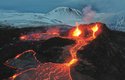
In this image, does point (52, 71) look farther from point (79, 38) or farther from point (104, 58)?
point (79, 38)

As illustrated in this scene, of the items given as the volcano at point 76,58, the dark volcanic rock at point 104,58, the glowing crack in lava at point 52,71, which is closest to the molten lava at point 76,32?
the volcano at point 76,58

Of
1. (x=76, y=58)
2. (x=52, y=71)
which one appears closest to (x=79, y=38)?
(x=76, y=58)

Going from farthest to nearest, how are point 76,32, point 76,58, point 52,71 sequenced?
point 76,32 < point 76,58 < point 52,71

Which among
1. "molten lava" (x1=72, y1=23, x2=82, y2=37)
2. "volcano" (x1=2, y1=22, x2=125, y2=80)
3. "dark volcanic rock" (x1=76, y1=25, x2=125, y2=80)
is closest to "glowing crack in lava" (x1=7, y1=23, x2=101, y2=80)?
"volcano" (x1=2, y1=22, x2=125, y2=80)

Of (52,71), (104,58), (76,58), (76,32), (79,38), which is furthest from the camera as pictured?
(76,32)

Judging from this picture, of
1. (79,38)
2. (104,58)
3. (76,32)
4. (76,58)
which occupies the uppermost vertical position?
(76,32)

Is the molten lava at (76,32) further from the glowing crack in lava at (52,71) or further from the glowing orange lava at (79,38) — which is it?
the glowing crack in lava at (52,71)

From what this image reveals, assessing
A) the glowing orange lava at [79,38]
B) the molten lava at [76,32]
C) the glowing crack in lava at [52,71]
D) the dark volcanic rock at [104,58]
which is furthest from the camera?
the molten lava at [76,32]

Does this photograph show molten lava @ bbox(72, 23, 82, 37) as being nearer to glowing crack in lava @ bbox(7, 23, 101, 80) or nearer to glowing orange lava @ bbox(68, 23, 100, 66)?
glowing orange lava @ bbox(68, 23, 100, 66)
